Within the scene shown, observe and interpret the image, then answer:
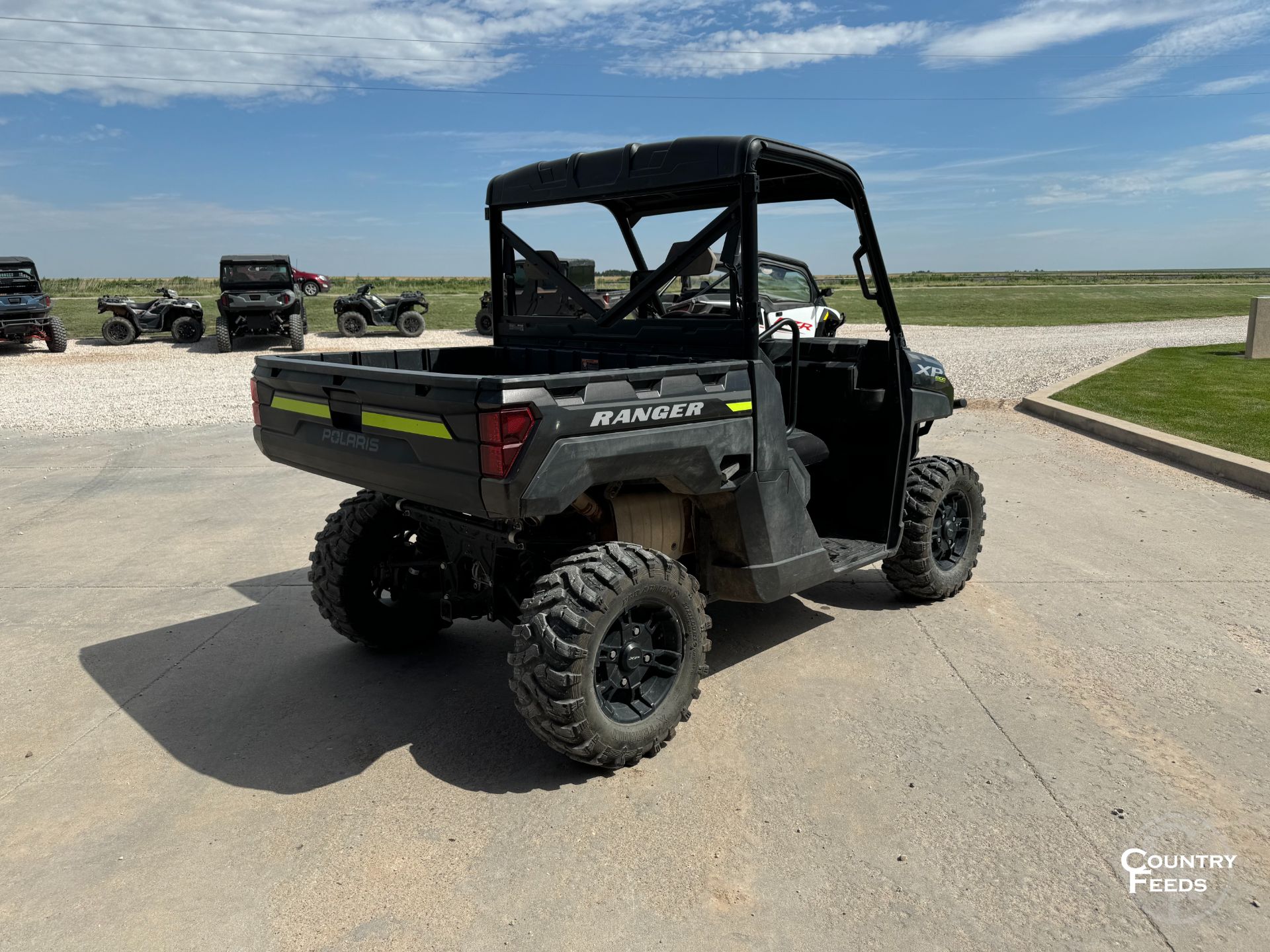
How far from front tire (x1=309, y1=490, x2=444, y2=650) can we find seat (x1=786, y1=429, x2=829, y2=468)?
1745 mm

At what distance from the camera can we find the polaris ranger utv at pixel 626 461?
329cm

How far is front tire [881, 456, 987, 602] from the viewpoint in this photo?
16.5 feet

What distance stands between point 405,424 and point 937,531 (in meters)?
3.14

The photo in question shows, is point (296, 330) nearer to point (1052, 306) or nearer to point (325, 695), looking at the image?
point (325, 695)

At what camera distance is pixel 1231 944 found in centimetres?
259

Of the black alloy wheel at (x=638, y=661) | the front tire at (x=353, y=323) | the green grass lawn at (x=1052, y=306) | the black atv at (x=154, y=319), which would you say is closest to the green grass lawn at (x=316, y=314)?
the front tire at (x=353, y=323)

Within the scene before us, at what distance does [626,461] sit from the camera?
3391 mm

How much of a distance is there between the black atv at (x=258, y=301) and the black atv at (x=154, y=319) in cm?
171

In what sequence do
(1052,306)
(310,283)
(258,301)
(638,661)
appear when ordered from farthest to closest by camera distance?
(310,283), (1052,306), (258,301), (638,661)

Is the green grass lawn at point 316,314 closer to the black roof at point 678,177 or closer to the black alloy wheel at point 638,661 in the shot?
the black roof at point 678,177

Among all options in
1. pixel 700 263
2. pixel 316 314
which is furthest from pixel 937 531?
pixel 316 314

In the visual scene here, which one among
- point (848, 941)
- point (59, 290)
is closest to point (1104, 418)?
point (848, 941)

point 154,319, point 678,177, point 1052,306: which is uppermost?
point 678,177

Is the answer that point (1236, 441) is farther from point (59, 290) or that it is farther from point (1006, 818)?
point (59, 290)
